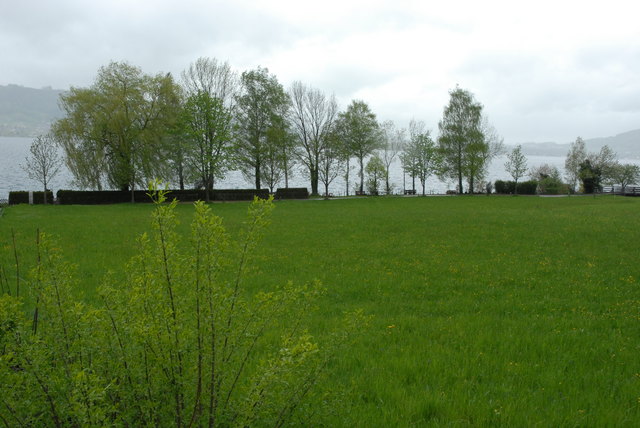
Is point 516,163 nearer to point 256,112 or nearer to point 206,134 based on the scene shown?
point 256,112

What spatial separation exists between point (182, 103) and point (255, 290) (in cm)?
3893

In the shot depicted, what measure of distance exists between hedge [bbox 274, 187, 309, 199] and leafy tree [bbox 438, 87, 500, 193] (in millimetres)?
21811

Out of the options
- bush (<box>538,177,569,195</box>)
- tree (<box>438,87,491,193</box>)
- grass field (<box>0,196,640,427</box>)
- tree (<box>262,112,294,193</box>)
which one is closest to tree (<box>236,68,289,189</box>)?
tree (<box>262,112,294,193</box>)

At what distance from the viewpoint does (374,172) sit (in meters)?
57.9

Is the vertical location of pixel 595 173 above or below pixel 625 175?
above

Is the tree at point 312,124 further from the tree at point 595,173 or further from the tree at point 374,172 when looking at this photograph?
the tree at point 595,173

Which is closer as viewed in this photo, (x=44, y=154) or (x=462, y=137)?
(x=44, y=154)

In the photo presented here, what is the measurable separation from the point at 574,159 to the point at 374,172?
33804 mm

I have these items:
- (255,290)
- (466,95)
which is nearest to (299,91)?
(466,95)

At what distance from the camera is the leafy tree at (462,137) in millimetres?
57312

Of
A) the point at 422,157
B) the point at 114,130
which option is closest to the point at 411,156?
the point at 422,157

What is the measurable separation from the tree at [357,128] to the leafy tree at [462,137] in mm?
11522

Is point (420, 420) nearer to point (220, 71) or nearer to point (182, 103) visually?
point (182, 103)

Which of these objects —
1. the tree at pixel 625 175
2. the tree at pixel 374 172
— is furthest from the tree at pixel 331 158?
the tree at pixel 625 175
